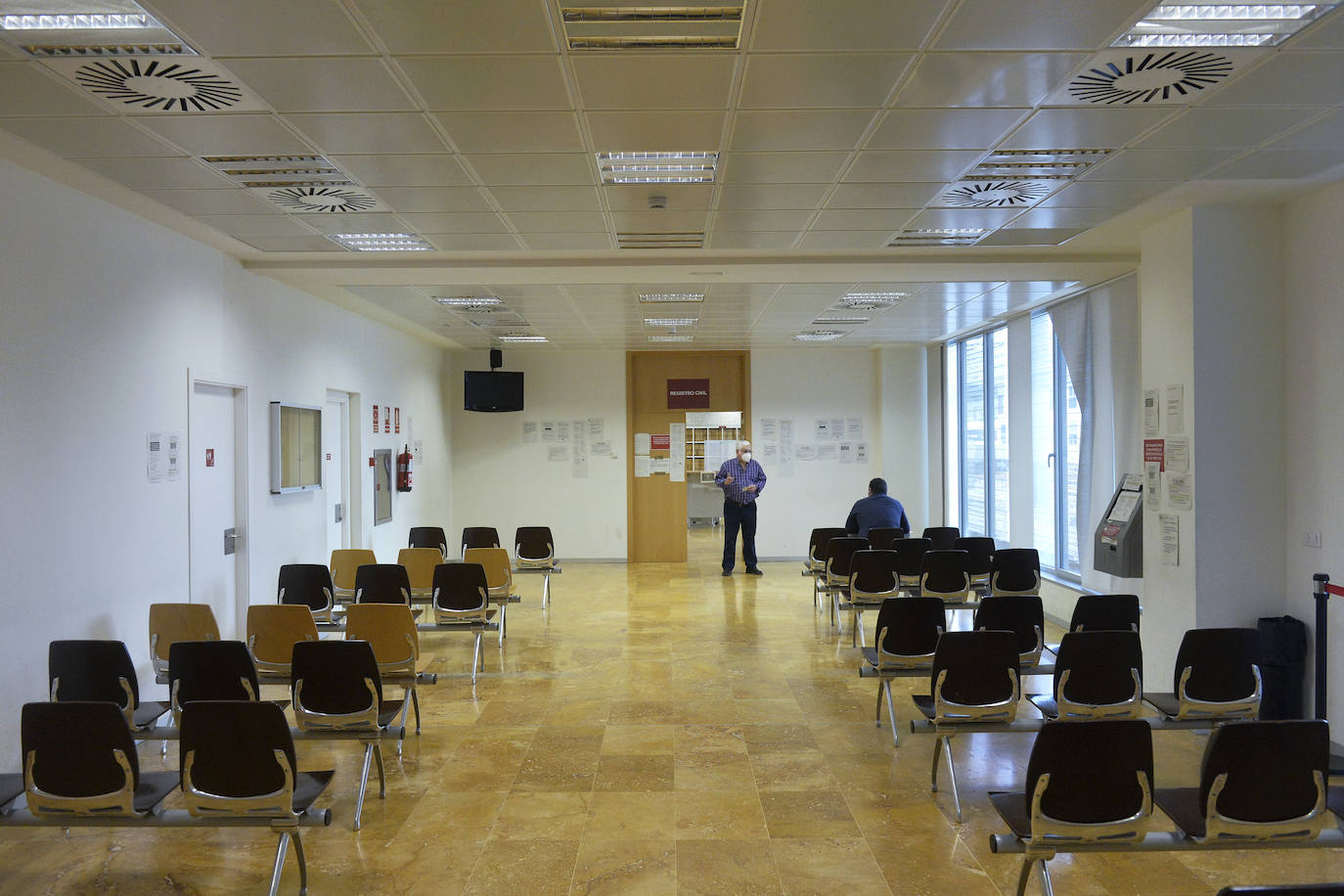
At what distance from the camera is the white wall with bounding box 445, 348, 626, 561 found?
45.0 ft

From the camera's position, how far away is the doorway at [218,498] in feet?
20.9

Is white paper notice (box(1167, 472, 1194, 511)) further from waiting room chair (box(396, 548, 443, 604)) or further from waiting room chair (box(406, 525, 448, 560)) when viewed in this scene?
waiting room chair (box(406, 525, 448, 560))

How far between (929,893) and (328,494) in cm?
736

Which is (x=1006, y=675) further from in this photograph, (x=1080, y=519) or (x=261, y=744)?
(x=1080, y=519)

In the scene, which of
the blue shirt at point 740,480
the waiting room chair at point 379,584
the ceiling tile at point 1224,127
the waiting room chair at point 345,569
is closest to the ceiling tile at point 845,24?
the ceiling tile at point 1224,127

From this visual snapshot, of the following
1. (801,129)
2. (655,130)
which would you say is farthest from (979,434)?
(655,130)

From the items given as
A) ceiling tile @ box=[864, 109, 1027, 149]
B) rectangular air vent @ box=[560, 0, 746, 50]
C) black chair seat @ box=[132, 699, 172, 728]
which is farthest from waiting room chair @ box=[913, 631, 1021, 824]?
black chair seat @ box=[132, 699, 172, 728]

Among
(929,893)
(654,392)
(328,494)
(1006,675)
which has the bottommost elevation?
(929,893)

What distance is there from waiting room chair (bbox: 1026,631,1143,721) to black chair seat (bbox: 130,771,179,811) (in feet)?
12.8

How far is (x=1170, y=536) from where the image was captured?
19.7ft

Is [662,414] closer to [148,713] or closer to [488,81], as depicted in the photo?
[148,713]

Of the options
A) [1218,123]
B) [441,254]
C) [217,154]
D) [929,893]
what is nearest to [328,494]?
[441,254]

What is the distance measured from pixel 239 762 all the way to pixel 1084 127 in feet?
14.7

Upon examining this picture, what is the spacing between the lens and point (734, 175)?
Result: 4.88m
